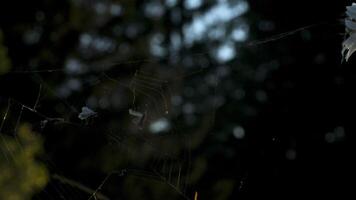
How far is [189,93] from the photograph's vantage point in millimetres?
3131

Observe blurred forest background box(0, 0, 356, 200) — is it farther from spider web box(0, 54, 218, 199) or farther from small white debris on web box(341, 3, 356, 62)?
small white debris on web box(341, 3, 356, 62)

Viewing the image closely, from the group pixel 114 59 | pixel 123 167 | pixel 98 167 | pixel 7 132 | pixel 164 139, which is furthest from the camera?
pixel 114 59

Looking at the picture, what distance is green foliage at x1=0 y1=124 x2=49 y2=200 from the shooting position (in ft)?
5.00

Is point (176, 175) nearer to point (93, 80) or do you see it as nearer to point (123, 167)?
point (123, 167)

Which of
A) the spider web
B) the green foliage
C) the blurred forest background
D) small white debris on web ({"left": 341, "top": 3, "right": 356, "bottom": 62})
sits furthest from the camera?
the blurred forest background

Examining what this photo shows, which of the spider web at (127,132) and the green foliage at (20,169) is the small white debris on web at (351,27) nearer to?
the spider web at (127,132)

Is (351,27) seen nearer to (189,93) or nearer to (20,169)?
(20,169)

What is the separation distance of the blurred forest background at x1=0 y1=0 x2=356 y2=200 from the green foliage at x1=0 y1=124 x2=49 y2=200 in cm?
31

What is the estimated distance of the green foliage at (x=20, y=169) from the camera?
1.52 meters

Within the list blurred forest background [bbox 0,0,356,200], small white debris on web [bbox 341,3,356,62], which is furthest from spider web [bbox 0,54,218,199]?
small white debris on web [bbox 341,3,356,62]

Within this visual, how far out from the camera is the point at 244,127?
3.11 m

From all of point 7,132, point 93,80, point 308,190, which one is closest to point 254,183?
point 308,190

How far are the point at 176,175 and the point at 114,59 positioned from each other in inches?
31.8

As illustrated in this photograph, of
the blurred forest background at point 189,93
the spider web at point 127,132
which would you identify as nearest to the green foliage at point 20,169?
the spider web at point 127,132
